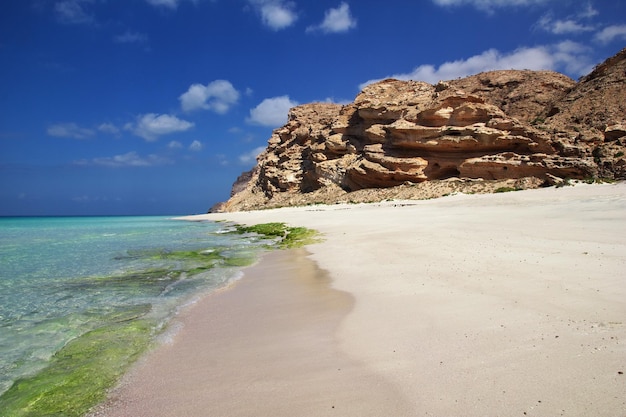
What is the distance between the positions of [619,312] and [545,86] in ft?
182

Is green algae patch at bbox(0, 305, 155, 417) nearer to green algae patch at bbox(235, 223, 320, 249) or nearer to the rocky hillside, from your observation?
green algae patch at bbox(235, 223, 320, 249)

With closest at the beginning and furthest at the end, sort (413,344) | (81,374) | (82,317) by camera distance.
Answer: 1. (413,344)
2. (81,374)
3. (82,317)

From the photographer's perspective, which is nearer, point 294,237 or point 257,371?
point 257,371

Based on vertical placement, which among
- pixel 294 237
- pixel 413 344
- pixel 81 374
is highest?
pixel 294 237

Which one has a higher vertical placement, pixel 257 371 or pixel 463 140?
pixel 463 140

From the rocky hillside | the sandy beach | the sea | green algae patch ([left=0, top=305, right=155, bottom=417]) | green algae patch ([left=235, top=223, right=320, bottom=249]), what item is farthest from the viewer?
the rocky hillside

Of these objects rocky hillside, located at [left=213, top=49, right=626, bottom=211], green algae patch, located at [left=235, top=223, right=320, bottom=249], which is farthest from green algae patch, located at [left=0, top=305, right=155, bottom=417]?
rocky hillside, located at [left=213, top=49, right=626, bottom=211]

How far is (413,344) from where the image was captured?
3.48m

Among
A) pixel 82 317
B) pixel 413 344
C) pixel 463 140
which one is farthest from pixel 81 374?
pixel 463 140

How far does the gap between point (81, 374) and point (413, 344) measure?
3236mm

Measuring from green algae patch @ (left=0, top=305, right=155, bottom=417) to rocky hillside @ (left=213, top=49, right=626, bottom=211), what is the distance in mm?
28723

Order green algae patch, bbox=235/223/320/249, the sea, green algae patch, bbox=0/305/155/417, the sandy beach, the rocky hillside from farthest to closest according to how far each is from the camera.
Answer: the rocky hillside, green algae patch, bbox=235/223/320/249, the sea, green algae patch, bbox=0/305/155/417, the sandy beach

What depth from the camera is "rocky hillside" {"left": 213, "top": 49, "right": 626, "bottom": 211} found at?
1142 inches

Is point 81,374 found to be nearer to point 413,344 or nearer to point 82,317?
point 82,317
